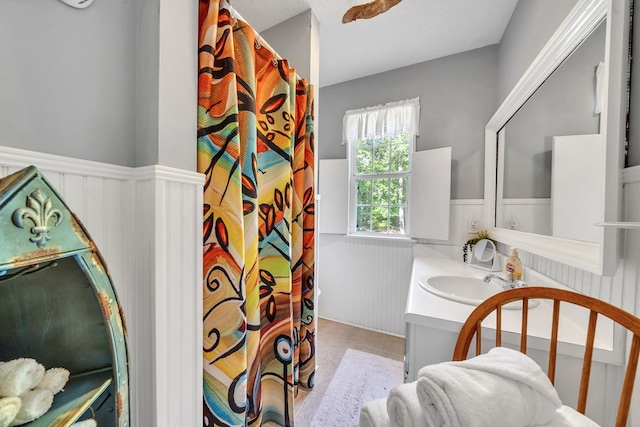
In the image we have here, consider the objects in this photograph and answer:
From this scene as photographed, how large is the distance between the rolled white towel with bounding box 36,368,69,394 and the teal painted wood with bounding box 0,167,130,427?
0.01 metres

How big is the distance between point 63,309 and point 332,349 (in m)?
2.06

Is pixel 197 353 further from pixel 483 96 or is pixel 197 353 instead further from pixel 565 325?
pixel 483 96

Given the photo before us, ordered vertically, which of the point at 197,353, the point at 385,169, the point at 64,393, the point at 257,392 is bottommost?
the point at 257,392

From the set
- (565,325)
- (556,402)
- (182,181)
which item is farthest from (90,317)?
(565,325)

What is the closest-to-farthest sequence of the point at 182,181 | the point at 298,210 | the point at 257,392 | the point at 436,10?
the point at 182,181 < the point at 257,392 < the point at 298,210 < the point at 436,10

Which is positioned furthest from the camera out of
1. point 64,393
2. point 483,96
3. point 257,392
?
point 483,96

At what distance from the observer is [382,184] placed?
2.59 m

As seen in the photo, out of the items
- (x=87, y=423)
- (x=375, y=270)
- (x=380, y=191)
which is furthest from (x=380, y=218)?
(x=87, y=423)

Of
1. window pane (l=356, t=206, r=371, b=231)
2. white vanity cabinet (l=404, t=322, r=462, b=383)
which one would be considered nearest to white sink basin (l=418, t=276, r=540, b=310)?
white vanity cabinet (l=404, t=322, r=462, b=383)

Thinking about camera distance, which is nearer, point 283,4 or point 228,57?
point 228,57

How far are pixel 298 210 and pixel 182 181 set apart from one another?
78cm

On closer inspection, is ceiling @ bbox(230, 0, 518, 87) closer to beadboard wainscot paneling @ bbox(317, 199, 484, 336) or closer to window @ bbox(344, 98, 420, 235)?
window @ bbox(344, 98, 420, 235)

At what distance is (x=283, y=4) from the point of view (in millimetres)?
1571

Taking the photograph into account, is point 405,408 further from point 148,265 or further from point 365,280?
point 365,280
